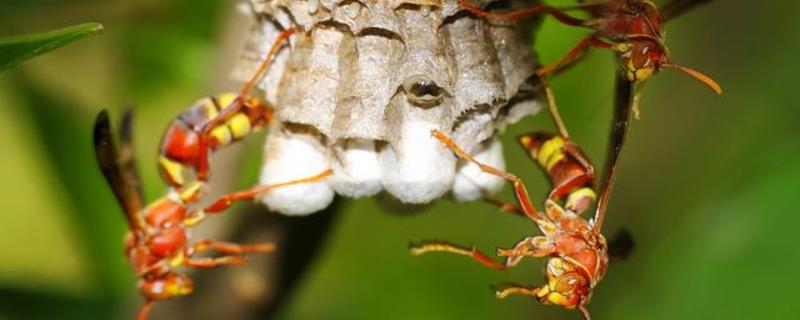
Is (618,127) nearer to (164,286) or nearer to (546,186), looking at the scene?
(164,286)

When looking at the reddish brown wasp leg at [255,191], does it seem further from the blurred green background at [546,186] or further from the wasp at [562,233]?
the blurred green background at [546,186]

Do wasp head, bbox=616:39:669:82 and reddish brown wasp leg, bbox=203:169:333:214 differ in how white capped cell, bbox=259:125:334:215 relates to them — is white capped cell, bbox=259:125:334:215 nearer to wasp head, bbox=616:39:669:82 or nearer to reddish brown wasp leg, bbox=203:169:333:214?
reddish brown wasp leg, bbox=203:169:333:214

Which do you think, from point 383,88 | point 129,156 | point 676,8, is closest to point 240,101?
point 383,88

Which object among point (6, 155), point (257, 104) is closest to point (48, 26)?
point (6, 155)

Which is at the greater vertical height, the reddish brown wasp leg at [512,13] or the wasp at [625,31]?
the reddish brown wasp leg at [512,13]

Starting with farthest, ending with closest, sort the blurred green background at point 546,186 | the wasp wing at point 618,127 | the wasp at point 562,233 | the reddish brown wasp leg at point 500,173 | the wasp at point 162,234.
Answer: the blurred green background at point 546,186 → the wasp at point 162,234 → the wasp at point 562,233 → the reddish brown wasp leg at point 500,173 → the wasp wing at point 618,127

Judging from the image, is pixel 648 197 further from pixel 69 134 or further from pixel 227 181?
pixel 69 134

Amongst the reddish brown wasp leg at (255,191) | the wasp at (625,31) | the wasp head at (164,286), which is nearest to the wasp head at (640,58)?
the wasp at (625,31)
